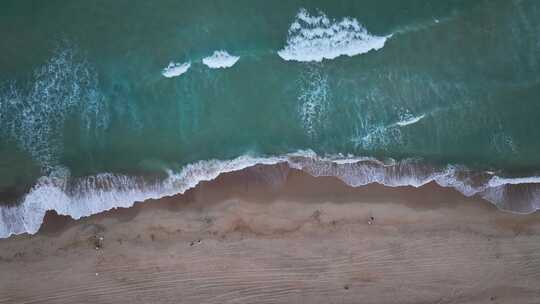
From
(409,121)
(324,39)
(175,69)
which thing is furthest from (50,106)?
(409,121)

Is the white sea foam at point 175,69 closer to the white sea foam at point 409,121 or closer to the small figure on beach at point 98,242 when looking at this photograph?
the small figure on beach at point 98,242

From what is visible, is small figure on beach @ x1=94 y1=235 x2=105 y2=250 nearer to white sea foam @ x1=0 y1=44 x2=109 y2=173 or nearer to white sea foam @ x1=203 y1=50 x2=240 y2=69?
white sea foam @ x1=0 y1=44 x2=109 y2=173

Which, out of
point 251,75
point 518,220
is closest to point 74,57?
point 251,75

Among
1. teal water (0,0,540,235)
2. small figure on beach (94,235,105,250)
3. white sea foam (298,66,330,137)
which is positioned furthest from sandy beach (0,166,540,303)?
white sea foam (298,66,330,137)

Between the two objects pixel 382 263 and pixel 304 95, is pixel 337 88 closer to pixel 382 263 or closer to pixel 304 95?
pixel 304 95

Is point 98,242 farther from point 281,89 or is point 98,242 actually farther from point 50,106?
point 281,89
